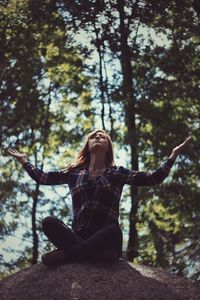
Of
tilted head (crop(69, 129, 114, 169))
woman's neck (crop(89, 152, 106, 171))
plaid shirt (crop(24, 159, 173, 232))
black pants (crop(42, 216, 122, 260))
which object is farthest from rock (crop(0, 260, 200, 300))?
tilted head (crop(69, 129, 114, 169))

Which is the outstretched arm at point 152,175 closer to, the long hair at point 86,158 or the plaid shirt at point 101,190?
the plaid shirt at point 101,190

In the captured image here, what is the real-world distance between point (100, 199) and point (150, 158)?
611cm

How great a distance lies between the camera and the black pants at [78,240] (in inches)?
189

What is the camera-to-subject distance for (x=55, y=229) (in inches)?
191

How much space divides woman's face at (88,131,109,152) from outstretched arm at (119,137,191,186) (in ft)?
1.45

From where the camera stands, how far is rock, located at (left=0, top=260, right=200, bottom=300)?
14.2 feet

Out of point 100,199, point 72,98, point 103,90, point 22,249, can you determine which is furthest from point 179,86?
point 22,249

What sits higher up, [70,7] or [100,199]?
[70,7]

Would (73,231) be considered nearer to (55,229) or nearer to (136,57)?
(55,229)

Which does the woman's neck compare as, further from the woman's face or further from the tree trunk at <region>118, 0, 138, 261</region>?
the tree trunk at <region>118, 0, 138, 261</region>

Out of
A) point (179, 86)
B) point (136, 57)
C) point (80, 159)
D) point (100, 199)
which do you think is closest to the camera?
point (100, 199)

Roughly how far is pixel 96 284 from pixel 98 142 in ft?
6.52

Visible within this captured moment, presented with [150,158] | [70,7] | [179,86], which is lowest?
[150,158]

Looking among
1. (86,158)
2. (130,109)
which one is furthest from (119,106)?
(86,158)
